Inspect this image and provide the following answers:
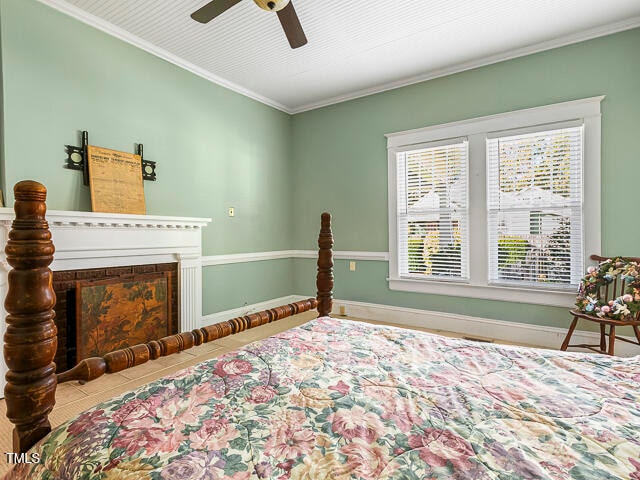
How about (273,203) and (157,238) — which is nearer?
(157,238)

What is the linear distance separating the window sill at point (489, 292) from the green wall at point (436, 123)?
7cm

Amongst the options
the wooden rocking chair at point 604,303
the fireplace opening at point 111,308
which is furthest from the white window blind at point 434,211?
the fireplace opening at point 111,308

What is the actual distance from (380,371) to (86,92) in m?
3.20

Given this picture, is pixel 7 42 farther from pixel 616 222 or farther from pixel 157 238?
pixel 616 222

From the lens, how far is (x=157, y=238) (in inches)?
123

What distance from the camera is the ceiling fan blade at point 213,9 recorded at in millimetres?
2168

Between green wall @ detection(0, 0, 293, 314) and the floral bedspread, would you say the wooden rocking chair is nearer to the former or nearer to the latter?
the floral bedspread

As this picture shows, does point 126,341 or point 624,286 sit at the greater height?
point 624,286

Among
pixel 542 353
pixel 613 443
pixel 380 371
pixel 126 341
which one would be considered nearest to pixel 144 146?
pixel 126 341

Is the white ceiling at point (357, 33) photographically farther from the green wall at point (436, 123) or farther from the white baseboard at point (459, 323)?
the white baseboard at point (459, 323)

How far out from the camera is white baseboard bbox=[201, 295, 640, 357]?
126 inches

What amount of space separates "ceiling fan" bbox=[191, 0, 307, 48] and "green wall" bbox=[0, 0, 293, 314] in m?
1.24

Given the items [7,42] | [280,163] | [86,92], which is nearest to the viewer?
[7,42]

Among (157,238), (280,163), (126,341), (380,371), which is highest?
(280,163)
